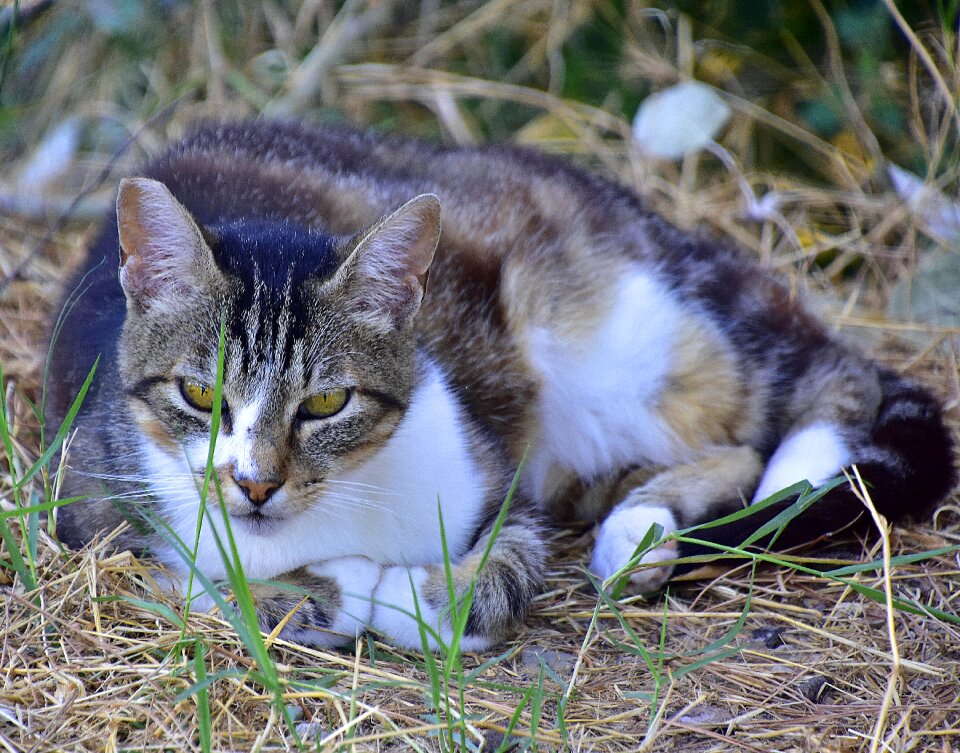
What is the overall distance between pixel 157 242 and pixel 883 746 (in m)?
1.53

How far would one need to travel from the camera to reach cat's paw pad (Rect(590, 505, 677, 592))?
7.08 ft

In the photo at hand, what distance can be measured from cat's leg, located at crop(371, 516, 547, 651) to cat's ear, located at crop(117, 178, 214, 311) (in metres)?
0.71

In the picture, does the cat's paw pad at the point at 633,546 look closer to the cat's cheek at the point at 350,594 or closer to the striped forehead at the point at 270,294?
the cat's cheek at the point at 350,594

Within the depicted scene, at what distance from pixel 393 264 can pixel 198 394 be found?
1.45ft

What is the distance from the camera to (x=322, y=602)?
194cm

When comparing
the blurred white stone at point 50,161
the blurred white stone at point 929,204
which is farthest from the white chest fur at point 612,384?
the blurred white stone at point 50,161

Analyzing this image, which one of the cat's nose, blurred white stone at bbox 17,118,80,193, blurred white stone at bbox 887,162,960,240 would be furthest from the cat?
blurred white stone at bbox 17,118,80,193

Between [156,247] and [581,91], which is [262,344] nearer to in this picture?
[156,247]

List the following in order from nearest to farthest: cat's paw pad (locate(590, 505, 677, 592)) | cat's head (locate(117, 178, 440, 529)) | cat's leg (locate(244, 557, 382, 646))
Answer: cat's head (locate(117, 178, 440, 529)) → cat's leg (locate(244, 557, 382, 646)) → cat's paw pad (locate(590, 505, 677, 592))

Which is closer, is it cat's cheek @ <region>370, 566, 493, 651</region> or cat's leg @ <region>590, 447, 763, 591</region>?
cat's cheek @ <region>370, 566, 493, 651</region>

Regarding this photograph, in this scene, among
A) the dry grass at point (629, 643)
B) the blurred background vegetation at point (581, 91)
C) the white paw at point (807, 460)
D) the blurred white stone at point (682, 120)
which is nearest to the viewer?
the dry grass at point (629, 643)

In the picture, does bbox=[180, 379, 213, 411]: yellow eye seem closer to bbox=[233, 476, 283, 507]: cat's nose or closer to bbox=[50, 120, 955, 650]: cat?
bbox=[50, 120, 955, 650]: cat

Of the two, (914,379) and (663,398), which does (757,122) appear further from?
(663,398)

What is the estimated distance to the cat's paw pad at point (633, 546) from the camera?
216cm
